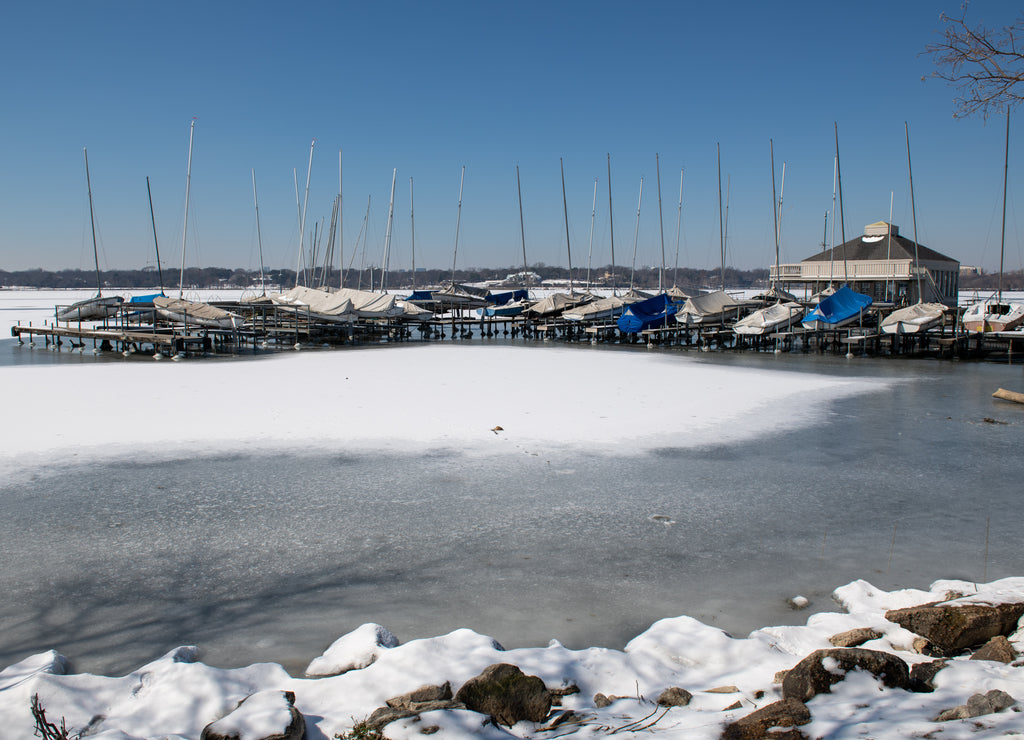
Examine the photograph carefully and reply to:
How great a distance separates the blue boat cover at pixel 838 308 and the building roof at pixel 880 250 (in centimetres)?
1558

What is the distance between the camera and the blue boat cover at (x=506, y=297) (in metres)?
51.8

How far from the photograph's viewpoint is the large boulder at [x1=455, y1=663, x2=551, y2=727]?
3.97 metres

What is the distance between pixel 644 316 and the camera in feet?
123

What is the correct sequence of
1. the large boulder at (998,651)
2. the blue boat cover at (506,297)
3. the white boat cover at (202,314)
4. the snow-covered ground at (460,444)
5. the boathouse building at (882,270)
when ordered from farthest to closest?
the blue boat cover at (506,297) < the boathouse building at (882,270) < the white boat cover at (202,314) < the large boulder at (998,651) < the snow-covered ground at (460,444)

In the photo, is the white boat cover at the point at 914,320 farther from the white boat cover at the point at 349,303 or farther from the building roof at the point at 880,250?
the white boat cover at the point at 349,303

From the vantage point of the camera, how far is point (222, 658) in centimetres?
482

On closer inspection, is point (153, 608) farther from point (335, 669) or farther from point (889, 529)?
point (889, 529)

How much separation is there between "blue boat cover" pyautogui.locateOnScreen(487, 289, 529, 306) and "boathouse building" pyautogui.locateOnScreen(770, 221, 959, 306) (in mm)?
17309

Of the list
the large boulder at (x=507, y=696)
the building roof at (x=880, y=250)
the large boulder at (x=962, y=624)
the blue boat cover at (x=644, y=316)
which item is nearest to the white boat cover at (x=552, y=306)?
the blue boat cover at (x=644, y=316)

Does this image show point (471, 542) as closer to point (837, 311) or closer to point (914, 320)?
point (914, 320)

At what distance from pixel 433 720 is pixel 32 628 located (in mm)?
3389

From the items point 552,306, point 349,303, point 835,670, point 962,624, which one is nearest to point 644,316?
point 552,306

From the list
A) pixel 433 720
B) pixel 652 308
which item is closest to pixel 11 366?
pixel 433 720

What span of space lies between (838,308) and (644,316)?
9.59 meters
